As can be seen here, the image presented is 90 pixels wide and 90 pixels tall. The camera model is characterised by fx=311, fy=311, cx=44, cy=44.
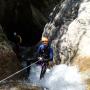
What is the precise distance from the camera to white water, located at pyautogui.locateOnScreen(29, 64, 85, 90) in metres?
15.8

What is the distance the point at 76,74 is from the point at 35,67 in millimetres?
6104

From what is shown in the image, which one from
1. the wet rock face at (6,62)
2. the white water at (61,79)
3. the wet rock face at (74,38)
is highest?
the wet rock face at (74,38)

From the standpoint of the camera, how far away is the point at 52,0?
30.7m

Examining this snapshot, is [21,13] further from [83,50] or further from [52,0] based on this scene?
Result: [83,50]

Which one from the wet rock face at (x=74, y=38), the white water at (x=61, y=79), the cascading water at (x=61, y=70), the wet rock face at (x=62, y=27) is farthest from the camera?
the wet rock face at (x=62, y=27)

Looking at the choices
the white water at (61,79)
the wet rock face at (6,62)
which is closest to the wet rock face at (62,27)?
the white water at (61,79)

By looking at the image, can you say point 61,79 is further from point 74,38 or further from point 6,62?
point 74,38

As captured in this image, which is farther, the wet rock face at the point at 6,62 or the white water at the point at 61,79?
the wet rock face at the point at 6,62

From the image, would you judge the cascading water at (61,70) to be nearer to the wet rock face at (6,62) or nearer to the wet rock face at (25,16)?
the wet rock face at (6,62)

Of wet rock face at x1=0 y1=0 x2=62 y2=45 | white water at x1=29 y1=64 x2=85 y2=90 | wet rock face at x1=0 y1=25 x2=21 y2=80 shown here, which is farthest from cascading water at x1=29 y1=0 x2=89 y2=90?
wet rock face at x1=0 y1=0 x2=62 y2=45

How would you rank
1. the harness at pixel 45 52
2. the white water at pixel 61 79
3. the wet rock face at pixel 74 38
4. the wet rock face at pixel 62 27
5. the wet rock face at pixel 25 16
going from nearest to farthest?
the white water at pixel 61 79, the wet rock face at pixel 74 38, the harness at pixel 45 52, the wet rock face at pixel 62 27, the wet rock face at pixel 25 16

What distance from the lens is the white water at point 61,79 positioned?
15.8 m

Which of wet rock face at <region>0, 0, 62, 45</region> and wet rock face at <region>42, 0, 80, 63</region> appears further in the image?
wet rock face at <region>0, 0, 62, 45</region>

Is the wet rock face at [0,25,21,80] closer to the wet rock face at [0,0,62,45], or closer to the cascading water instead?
the cascading water
